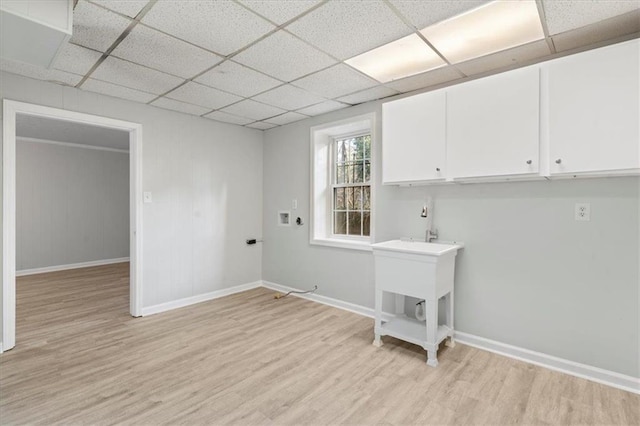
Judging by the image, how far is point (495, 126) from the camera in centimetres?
242

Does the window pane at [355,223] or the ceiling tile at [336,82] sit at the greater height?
the ceiling tile at [336,82]

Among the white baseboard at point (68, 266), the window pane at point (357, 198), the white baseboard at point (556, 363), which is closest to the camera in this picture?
the white baseboard at point (556, 363)

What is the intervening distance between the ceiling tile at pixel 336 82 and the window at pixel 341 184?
1.99ft

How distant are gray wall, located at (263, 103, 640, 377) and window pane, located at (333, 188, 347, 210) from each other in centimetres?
76

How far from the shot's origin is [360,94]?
3291 mm

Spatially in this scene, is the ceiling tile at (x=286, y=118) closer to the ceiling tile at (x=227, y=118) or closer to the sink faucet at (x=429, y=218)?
the ceiling tile at (x=227, y=118)

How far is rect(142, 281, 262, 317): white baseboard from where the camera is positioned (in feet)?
12.1

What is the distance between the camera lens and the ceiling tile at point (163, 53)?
2179mm

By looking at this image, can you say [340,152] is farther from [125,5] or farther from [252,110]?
[125,5]

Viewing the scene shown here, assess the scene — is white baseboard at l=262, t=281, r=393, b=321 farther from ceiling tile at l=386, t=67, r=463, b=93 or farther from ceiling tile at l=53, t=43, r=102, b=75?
ceiling tile at l=53, t=43, r=102, b=75

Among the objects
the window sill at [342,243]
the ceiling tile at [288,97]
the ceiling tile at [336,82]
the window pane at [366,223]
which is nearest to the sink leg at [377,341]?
the window sill at [342,243]

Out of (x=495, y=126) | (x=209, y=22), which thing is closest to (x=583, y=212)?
(x=495, y=126)

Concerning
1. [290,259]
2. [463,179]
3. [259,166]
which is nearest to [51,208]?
[259,166]

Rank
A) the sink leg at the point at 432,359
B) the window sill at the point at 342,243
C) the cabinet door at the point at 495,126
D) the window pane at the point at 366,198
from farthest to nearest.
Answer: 1. the window pane at the point at 366,198
2. the window sill at the point at 342,243
3. the sink leg at the point at 432,359
4. the cabinet door at the point at 495,126
